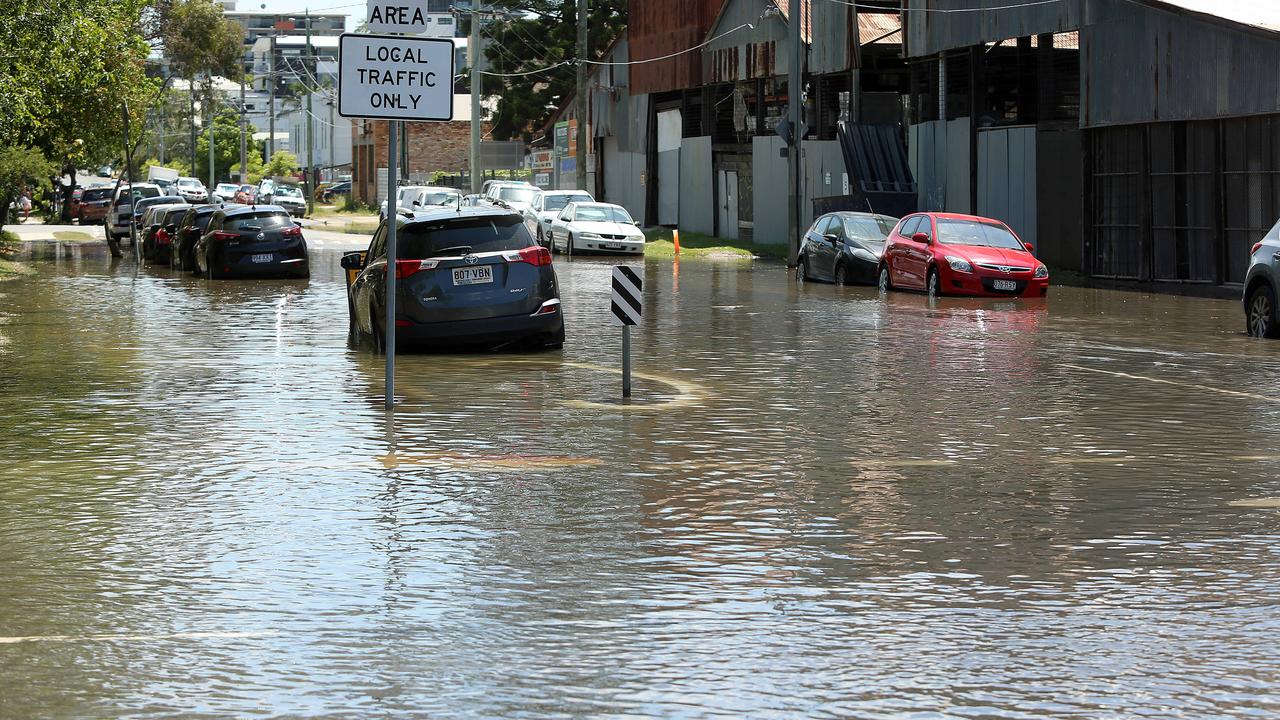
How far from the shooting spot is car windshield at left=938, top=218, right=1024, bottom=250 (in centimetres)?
2981

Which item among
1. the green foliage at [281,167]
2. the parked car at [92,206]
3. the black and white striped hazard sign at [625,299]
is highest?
the green foliage at [281,167]

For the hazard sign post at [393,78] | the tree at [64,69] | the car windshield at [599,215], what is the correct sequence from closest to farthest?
the hazard sign post at [393,78] → the tree at [64,69] → the car windshield at [599,215]

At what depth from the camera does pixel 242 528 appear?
30.0ft

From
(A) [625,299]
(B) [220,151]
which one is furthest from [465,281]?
(B) [220,151]

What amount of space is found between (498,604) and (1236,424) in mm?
7728

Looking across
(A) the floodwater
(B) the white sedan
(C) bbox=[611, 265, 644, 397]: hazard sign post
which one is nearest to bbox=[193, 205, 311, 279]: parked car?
(B) the white sedan

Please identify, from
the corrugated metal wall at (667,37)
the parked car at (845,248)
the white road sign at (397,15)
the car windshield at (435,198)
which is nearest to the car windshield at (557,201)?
the car windshield at (435,198)

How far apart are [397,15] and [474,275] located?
16.4ft

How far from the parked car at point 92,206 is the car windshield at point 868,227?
56440 mm

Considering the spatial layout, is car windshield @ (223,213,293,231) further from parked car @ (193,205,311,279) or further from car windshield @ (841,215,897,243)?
car windshield @ (841,215,897,243)

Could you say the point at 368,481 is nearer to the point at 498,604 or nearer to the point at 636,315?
the point at 498,604

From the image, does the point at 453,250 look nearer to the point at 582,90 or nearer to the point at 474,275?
the point at 474,275

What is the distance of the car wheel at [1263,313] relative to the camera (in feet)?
67.1

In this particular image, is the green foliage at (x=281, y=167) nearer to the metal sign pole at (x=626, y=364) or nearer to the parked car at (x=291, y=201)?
the parked car at (x=291, y=201)
